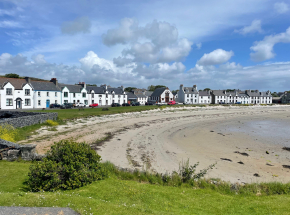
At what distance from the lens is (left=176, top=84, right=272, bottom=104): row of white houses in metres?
104

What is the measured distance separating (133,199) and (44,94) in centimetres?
6012

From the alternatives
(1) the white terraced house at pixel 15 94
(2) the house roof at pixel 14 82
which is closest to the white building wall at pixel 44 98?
A: (1) the white terraced house at pixel 15 94

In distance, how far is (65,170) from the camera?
7.15 metres

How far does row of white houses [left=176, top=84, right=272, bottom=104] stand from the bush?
97093mm

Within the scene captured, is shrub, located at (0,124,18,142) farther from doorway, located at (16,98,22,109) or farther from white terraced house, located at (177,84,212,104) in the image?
white terraced house, located at (177,84,212,104)

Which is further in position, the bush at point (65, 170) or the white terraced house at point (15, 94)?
the white terraced house at point (15, 94)

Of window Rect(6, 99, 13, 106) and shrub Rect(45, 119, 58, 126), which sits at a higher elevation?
window Rect(6, 99, 13, 106)

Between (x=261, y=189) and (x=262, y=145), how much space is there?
40.6ft

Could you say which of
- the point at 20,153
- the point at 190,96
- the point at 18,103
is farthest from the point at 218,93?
the point at 20,153

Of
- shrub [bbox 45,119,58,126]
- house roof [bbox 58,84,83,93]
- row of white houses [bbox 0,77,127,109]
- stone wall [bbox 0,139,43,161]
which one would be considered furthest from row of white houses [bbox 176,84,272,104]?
stone wall [bbox 0,139,43,161]

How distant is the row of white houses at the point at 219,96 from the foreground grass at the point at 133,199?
96789 mm

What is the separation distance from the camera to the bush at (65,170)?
6.84 meters

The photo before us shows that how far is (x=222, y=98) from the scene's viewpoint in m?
113

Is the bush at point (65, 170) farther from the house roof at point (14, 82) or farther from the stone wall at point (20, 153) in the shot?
the house roof at point (14, 82)
